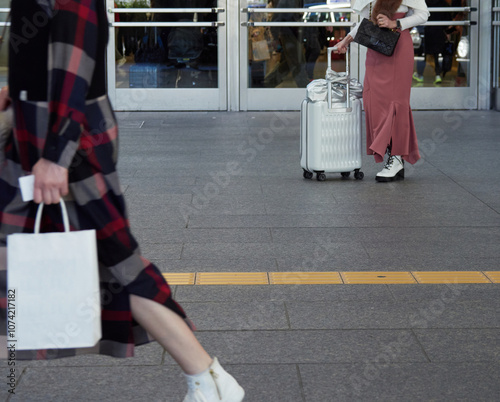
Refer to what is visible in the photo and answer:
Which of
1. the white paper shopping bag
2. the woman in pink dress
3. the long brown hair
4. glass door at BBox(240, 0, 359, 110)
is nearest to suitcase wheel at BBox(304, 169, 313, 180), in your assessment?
the woman in pink dress

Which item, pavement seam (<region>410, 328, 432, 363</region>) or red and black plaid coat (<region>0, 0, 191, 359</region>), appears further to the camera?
pavement seam (<region>410, 328, 432, 363</region>)

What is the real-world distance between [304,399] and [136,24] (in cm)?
1073

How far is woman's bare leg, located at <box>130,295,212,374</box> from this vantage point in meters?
2.60

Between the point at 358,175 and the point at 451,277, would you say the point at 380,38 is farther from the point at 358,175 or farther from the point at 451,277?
the point at 451,277

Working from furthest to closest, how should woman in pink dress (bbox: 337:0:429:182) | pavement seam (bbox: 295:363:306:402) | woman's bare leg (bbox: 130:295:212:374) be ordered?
woman in pink dress (bbox: 337:0:429:182) → pavement seam (bbox: 295:363:306:402) → woman's bare leg (bbox: 130:295:212:374)

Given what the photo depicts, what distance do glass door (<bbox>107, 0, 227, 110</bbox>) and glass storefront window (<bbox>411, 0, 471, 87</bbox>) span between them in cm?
290

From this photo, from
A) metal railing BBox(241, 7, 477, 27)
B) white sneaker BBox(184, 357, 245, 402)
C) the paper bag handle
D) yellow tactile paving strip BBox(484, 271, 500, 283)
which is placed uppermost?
metal railing BBox(241, 7, 477, 27)

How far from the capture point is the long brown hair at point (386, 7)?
23.6 ft

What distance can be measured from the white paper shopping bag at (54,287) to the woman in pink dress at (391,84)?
199 inches

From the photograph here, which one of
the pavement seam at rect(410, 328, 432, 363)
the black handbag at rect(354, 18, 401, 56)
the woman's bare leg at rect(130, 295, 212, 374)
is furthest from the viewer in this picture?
the black handbag at rect(354, 18, 401, 56)

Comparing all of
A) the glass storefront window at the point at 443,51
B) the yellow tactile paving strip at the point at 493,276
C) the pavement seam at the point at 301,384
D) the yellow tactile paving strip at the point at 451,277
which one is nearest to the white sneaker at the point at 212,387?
the pavement seam at the point at 301,384

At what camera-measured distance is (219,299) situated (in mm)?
4164

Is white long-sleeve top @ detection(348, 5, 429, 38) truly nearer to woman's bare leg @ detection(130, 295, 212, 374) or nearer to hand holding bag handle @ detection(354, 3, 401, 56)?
hand holding bag handle @ detection(354, 3, 401, 56)

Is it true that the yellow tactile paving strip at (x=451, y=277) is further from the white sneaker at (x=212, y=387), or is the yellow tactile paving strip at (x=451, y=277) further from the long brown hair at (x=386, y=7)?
the long brown hair at (x=386, y=7)
